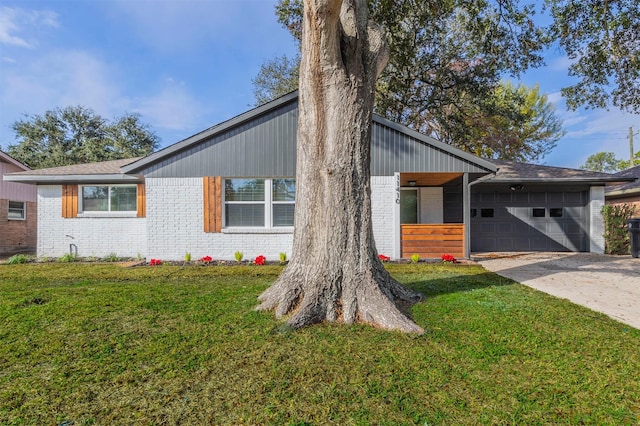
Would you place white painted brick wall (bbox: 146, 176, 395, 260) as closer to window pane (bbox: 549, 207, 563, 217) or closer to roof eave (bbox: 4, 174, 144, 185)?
roof eave (bbox: 4, 174, 144, 185)

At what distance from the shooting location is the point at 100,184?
31.5ft

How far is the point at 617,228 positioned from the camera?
1028 centimetres

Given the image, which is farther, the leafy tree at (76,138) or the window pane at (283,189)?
the leafy tree at (76,138)

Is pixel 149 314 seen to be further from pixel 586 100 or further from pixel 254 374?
pixel 586 100

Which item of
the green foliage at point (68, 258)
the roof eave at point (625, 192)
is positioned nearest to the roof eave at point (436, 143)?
the roof eave at point (625, 192)

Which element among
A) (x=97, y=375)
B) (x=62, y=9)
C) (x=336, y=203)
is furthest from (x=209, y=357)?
(x=62, y=9)

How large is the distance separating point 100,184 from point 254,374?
9844mm

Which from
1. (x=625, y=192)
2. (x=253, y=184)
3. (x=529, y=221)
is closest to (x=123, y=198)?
(x=253, y=184)

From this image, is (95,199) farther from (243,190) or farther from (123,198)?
(243,190)

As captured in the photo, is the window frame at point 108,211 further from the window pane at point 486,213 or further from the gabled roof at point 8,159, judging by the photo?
the window pane at point 486,213

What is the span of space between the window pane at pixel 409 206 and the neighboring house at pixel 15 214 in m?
14.7

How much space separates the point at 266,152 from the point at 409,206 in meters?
5.73

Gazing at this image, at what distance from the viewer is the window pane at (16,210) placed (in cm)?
1245

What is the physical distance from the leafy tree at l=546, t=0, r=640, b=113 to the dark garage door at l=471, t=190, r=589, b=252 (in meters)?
3.38
